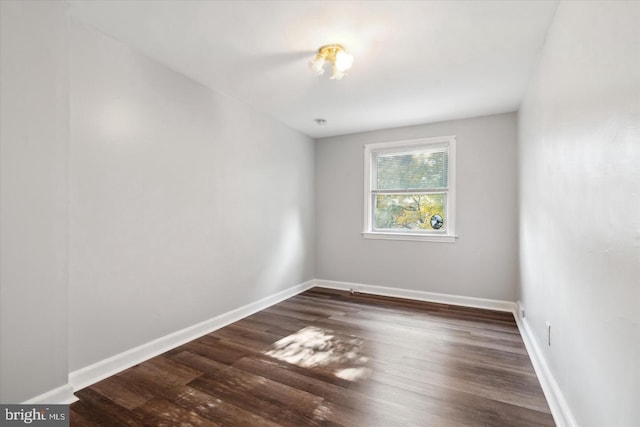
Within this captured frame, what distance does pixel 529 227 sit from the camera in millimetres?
2729

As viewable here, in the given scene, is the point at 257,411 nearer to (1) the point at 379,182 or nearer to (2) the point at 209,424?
(2) the point at 209,424

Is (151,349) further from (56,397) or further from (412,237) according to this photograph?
(412,237)

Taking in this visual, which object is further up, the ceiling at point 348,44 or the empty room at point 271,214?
the ceiling at point 348,44

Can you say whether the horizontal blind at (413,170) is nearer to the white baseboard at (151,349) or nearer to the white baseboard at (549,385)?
the white baseboard at (549,385)

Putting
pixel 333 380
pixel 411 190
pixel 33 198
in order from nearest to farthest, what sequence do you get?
pixel 33 198
pixel 333 380
pixel 411 190

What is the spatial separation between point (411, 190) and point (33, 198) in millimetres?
3843

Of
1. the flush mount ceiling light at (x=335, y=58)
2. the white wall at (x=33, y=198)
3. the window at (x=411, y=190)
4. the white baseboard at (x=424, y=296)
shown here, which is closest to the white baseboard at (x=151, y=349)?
the white wall at (x=33, y=198)

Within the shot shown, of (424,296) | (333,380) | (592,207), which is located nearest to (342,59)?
(592,207)

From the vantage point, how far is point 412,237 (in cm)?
417

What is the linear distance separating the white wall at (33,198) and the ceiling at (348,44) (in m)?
0.36

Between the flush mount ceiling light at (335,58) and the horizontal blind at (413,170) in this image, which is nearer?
the flush mount ceiling light at (335,58)

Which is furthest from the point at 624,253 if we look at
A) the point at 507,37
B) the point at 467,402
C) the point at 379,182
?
the point at 379,182

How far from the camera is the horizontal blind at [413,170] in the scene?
410 cm

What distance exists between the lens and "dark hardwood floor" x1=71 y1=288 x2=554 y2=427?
1742 mm
